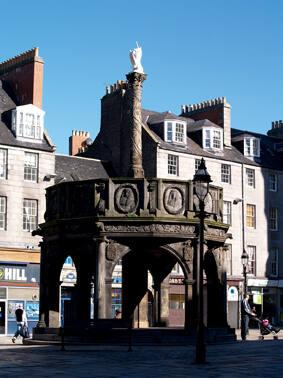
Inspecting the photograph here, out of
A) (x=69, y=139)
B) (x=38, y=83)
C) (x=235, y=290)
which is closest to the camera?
(x=38, y=83)

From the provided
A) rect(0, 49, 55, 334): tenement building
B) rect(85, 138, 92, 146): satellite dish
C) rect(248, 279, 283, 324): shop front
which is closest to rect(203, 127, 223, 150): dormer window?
rect(85, 138, 92, 146): satellite dish

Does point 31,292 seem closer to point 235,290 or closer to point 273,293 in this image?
point 235,290

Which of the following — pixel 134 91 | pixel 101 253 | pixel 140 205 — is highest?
pixel 134 91

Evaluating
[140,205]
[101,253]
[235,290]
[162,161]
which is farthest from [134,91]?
[235,290]

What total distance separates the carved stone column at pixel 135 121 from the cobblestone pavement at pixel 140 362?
6637mm

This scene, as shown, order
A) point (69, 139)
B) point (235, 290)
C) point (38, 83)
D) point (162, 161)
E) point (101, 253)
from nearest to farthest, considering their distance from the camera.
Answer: point (101, 253), point (38, 83), point (162, 161), point (235, 290), point (69, 139)

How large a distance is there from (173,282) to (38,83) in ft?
56.5

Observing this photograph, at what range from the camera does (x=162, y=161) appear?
55.2m

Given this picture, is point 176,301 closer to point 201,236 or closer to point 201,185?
point 201,236

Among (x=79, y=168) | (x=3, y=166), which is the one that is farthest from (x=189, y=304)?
(x=79, y=168)

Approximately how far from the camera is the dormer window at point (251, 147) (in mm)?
62469

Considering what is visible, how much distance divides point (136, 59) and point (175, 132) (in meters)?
→ 28.9

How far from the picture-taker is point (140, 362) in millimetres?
20219

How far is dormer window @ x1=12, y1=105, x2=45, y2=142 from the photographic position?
162 ft
